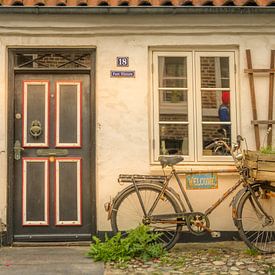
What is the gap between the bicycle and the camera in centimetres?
593

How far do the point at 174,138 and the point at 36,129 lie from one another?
198 centimetres

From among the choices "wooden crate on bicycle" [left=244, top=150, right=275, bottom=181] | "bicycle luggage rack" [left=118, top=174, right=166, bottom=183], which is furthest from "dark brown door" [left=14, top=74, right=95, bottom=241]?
"wooden crate on bicycle" [left=244, top=150, right=275, bottom=181]

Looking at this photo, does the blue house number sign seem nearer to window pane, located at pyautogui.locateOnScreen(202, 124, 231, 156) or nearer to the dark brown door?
the dark brown door

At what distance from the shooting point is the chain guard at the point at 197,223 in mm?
5945

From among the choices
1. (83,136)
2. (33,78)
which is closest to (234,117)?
(83,136)

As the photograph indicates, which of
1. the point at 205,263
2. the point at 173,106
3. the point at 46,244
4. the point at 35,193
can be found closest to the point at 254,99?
the point at 173,106

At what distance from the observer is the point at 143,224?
5973mm

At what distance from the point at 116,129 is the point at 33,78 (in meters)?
1.42

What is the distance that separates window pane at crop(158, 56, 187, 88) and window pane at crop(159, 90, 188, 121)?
118 millimetres

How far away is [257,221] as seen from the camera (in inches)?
247

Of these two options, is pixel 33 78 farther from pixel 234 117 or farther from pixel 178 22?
pixel 234 117

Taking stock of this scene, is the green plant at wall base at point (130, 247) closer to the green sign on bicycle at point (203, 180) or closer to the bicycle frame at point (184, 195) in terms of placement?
the bicycle frame at point (184, 195)

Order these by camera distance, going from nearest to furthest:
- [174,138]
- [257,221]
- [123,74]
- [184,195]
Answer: [184,195], [257,221], [123,74], [174,138]

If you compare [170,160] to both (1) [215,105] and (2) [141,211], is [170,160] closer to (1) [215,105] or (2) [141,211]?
(2) [141,211]
